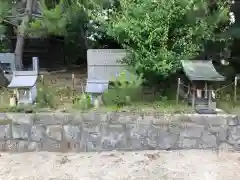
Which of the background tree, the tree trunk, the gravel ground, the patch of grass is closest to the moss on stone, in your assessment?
the gravel ground

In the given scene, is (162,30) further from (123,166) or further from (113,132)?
(123,166)

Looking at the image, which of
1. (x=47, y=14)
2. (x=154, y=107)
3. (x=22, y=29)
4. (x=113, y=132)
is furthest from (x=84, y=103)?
(x=22, y=29)

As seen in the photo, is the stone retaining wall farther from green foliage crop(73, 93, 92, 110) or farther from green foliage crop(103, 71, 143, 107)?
green foliage crop(103, 71, 143, 107)

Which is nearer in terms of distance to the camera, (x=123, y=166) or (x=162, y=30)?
(x=123, y=166)

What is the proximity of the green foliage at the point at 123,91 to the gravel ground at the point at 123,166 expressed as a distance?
718 mm

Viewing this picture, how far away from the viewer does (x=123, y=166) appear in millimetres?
4121

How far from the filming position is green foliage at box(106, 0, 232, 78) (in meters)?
4.70

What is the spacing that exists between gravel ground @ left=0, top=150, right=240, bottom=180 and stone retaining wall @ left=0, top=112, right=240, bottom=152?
113 millimetres

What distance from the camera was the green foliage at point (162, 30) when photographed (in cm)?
470

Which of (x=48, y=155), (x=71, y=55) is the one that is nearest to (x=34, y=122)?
(x=48, y=155)

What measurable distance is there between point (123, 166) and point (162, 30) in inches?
74.1

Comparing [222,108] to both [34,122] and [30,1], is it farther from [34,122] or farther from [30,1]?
[30,1]

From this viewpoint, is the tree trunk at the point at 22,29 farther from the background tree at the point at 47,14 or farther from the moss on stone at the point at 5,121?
the moss on stone at the point at 5,121

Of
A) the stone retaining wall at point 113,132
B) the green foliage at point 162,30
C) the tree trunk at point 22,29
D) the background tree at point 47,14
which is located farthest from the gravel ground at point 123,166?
the tree trunk at point 22,29
